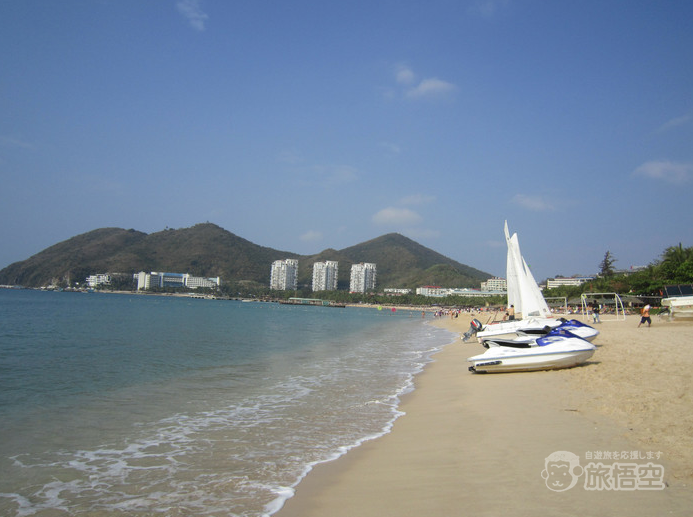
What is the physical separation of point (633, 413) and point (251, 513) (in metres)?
6.60

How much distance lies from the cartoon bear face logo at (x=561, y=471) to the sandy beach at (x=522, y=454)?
56 mm

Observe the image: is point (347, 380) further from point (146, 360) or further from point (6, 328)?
point (6, 328)

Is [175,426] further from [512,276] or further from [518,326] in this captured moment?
[512,276]

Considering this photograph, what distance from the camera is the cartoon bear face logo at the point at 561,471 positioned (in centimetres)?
514

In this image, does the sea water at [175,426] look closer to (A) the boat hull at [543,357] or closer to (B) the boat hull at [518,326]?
(A) the boat hull at [543,357]

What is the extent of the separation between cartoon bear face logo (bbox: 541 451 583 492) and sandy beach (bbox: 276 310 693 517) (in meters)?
0.06

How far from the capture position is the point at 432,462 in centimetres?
641

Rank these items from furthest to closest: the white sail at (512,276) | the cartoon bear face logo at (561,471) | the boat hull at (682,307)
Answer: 1. the boat hull at (682,307)
2. the white sail at (512,276)
3. the cartoon bear face logo at (561,471)

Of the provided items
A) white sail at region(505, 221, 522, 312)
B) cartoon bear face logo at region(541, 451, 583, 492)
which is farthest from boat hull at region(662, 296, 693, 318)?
cartoon bear face logo at region(541, 451, 583, 492)

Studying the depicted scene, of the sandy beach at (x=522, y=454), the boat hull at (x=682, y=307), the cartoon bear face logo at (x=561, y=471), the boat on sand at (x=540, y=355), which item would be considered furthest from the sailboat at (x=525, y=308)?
the cartoon bear face logo at (x=561, y=471)

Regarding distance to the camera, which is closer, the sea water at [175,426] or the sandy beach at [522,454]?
the sandy beach at [522,454]

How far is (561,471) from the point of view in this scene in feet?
18.1

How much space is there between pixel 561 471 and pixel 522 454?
81 centimetres

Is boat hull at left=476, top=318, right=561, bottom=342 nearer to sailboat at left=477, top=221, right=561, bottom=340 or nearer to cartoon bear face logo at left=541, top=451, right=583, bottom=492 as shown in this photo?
sailboat at left=477, top=221, right=561, bottom=340
